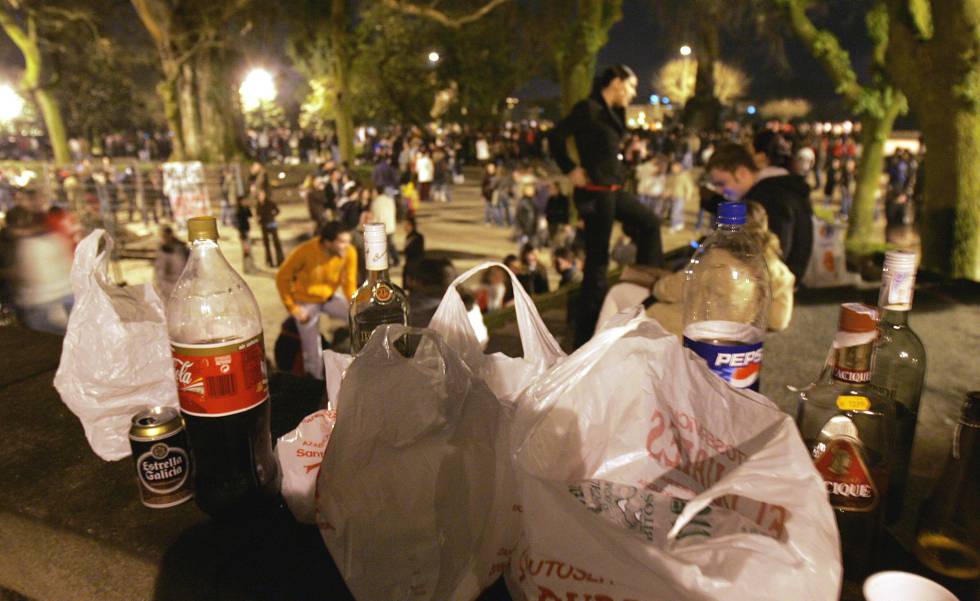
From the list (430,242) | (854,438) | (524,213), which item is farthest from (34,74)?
(854,438)

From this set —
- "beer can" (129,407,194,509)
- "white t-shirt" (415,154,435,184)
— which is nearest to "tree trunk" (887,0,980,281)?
"beer can" (129,407,194,509)

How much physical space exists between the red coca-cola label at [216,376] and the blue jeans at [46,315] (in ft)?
19.3

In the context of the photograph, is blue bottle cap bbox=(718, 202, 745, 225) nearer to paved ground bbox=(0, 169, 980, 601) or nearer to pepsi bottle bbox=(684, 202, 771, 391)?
pepsi bottle bbox=(684, 202, 771, 391)

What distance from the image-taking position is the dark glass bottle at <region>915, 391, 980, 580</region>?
1.19 m

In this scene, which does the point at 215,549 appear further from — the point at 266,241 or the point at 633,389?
the point at 266,241

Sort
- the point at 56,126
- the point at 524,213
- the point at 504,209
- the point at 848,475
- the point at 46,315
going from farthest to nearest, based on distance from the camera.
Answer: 1. the point at 56,126
2. the point at 504,209
3. the point at 524,213
4. the point at 46,315
5. the point at 848,475

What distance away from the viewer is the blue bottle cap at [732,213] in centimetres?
145

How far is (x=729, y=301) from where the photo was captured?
251 centimetres

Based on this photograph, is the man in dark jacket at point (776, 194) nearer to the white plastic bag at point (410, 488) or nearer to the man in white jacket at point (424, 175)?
the white plastic bag at point (410, 488)

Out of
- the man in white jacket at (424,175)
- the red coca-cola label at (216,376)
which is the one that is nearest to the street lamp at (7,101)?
the man in white jacket at (424,175)

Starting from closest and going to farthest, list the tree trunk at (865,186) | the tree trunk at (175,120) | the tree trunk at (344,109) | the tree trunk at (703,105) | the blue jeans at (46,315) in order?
1. the blue jeans at (46,315)
2. the tree trunk at (865,186)
3. the tree trunk at (175,120)
4. the tree trunk at (344,109)
5. the tree trunk at (703,105)

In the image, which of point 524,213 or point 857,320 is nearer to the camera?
point 857,320

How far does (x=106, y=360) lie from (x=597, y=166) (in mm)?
4027

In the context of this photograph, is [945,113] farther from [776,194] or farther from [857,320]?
[857,320]
